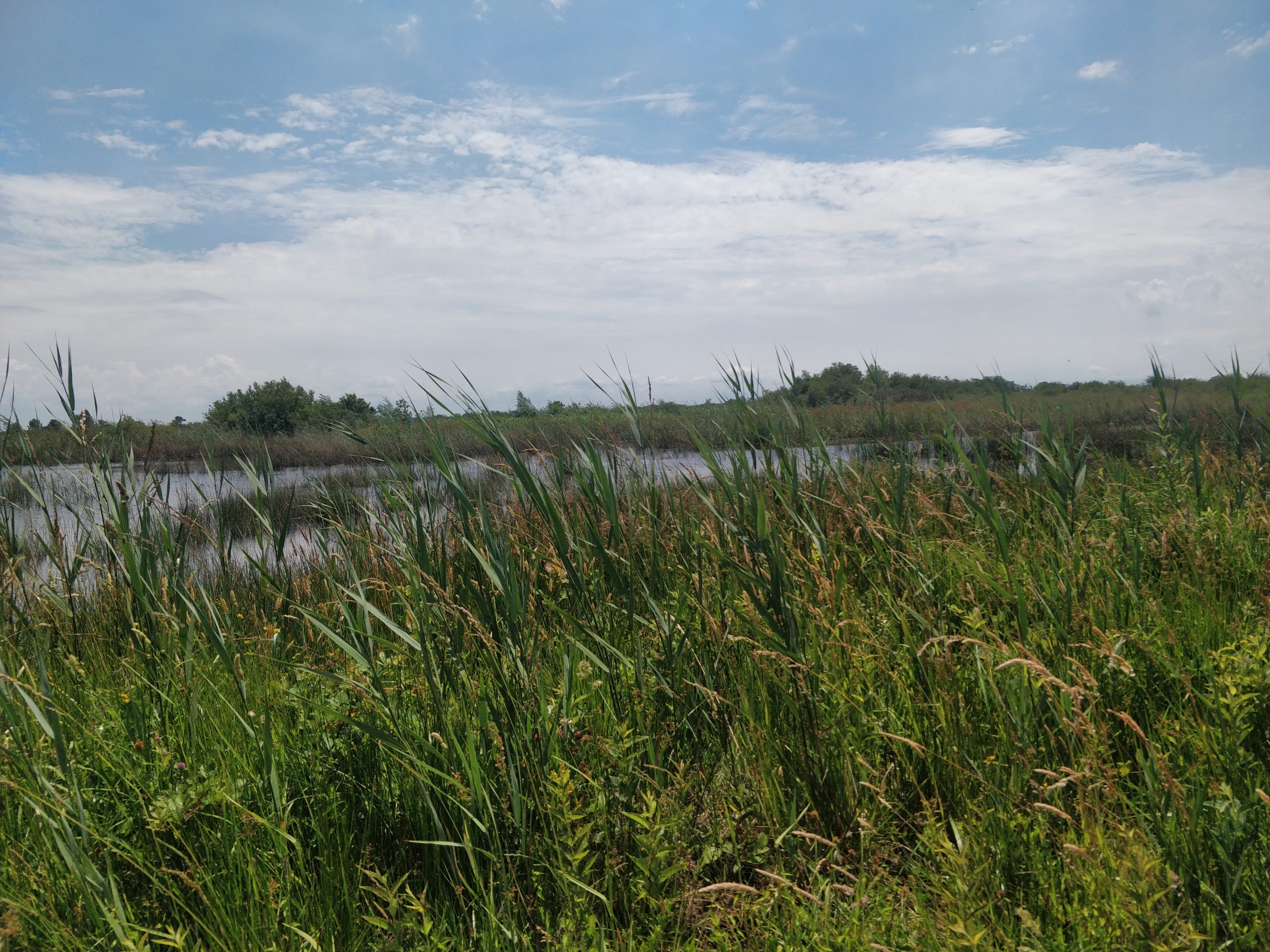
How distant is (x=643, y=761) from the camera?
2127 mm

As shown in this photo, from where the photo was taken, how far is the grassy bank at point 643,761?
5.12ft

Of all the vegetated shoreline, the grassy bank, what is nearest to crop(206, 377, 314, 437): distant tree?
the vegetated shoreline

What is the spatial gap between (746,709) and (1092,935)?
908 mm

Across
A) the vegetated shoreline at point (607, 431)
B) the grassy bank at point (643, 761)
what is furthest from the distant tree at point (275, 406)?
the grassy bank at point (643, 761)

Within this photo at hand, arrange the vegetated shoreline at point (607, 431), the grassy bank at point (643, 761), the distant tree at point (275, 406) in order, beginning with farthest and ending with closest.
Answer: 1. the distant tree at point (275, 406)
2. the vegetated shoreline at point (607, 431)
3. the grassy bank at point (643, 761)

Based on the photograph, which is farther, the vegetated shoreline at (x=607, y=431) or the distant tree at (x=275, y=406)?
the distant tree at (x=275, y=406)

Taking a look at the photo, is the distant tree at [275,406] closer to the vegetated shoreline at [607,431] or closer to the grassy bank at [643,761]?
the vegetated shoreline at [607,431]

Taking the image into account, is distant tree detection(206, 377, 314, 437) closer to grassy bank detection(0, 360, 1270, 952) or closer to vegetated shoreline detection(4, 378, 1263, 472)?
vegetated shoreline detection(4, 378, 1263, 472)

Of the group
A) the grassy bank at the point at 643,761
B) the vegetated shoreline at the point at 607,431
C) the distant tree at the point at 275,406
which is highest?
the distant tree at the point at 275,406

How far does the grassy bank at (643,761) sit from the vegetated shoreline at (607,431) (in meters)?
0.32

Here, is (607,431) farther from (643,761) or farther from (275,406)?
(275,406)

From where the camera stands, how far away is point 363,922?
1.75 meters

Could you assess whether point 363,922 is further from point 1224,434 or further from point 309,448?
point 309,448

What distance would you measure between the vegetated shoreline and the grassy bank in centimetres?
32
